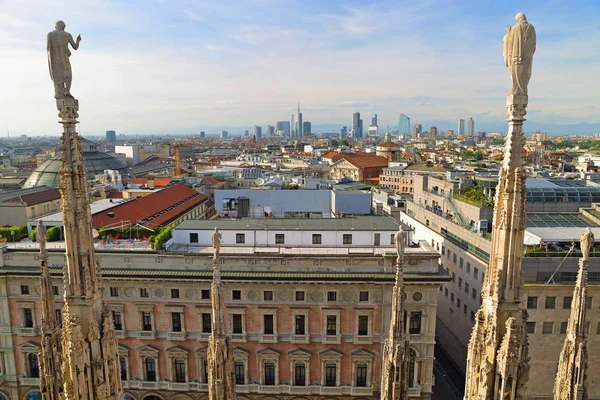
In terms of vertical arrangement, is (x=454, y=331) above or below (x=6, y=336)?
below

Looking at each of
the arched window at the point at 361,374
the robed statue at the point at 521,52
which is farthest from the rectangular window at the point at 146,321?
the robed statue at the point at 521,52

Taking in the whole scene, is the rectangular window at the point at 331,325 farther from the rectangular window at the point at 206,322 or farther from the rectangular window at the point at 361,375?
the rectangular window at the point at 206,322

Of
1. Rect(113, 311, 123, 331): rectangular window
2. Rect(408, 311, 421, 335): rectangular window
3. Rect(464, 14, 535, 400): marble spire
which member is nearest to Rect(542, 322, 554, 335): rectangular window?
Rect(408, 311, 421, 335): rectangular window

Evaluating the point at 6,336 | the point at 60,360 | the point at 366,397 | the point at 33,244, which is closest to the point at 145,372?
the point at 6,336

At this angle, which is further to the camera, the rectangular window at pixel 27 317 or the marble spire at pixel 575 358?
the rectangular window at pixel 27 317

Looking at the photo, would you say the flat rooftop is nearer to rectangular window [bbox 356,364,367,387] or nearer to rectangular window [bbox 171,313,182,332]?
rectangular window [bbox 171,313,182,332]

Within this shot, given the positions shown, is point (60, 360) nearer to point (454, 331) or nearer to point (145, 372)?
point (145, 372)

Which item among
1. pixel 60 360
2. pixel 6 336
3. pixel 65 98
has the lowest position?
pixel 6 336
